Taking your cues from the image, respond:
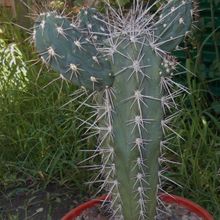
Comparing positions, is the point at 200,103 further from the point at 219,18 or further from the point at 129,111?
the point at 129,111

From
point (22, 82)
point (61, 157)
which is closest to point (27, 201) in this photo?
point (61, 157)

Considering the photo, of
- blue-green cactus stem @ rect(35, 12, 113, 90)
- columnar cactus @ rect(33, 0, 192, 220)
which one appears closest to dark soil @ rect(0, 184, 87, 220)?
columnar cactus @ rect(33, 0, 192, 220)

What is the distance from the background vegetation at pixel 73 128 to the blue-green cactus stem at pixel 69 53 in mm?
1026

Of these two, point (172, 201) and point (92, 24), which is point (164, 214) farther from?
point (92, 24)

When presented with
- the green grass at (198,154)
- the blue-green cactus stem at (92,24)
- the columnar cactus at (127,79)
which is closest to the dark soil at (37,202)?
the green grass at (198,154)

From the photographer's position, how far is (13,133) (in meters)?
3.56

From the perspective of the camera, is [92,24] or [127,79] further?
[92,24]

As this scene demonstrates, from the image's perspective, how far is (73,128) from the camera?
3.40 m

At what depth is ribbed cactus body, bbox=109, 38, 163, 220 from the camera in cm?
211

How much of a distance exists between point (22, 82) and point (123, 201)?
1.70 meters

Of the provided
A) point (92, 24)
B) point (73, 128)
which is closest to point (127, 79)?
point (92, 24)

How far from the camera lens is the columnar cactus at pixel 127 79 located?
2057 millimetres

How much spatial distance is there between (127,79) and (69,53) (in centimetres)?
23

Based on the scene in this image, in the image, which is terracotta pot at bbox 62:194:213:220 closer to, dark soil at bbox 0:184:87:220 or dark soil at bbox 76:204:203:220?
dark soil at bbox 76:204:203:220
